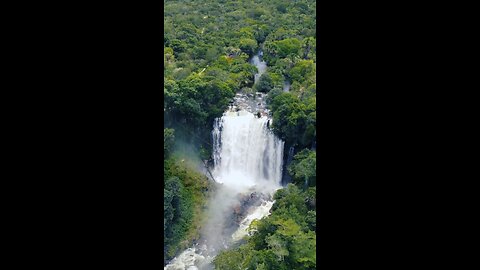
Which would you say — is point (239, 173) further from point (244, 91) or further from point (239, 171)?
point (244, 91)

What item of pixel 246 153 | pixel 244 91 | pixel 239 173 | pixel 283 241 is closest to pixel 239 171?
pixel 239 173

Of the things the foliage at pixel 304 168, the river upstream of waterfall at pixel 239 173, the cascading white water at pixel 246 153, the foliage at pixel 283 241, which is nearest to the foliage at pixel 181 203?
the river upstream of waterfall at pixel 239 173

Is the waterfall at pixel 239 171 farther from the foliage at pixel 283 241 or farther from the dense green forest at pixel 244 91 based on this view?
the foliage at pixel 283 241
